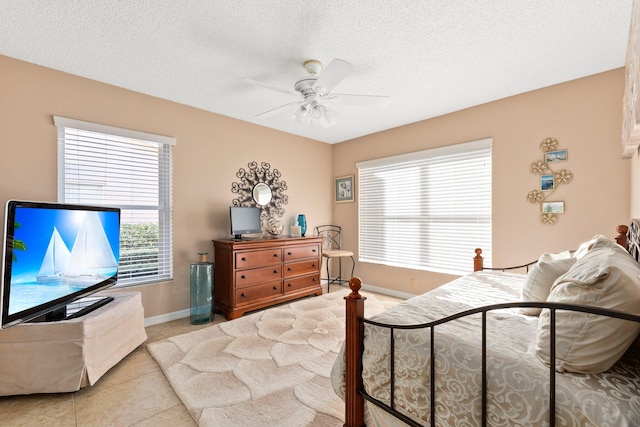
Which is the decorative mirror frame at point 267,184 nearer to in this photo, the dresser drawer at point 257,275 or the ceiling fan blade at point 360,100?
the dresser drawer at point 257,275

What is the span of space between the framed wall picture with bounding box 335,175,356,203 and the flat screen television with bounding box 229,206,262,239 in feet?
5.43

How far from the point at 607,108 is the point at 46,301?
4.81 m

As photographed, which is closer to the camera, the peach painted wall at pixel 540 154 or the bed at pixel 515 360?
the bed at pixel 515 360

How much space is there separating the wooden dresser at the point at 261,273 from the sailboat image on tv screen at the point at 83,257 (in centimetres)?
110

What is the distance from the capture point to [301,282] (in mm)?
3953

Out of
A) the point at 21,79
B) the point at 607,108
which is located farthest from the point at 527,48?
the point at 21,79

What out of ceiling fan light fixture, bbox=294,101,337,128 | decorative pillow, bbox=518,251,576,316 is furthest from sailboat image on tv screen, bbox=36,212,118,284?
decorative pillow, bbox=518,251,576,316

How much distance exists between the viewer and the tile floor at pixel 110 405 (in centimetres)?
164

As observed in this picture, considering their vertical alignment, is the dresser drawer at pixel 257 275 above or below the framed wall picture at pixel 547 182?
below

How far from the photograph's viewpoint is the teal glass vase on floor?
312 centimetres

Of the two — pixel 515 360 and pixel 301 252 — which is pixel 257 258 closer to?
pixel 301 252

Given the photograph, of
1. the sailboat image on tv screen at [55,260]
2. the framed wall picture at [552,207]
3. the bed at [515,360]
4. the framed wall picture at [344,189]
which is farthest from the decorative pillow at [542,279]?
the framed wall picture at [344,189]

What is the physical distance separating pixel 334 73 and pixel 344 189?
304 centimetres

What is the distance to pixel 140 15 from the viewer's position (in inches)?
72.2
